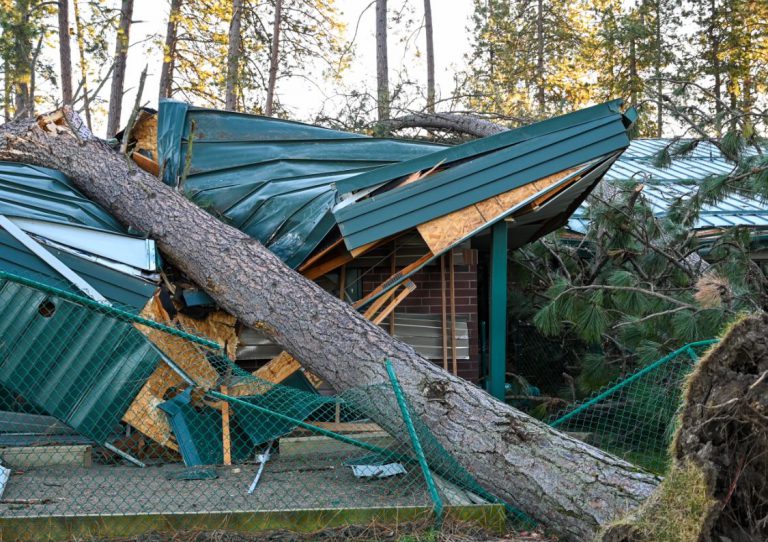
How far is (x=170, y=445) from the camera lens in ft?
21.6

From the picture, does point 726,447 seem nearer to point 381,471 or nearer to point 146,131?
point 381,471

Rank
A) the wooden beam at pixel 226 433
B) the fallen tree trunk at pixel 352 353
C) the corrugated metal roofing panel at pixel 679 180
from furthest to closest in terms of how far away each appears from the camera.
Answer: the corrugated metal roofing panel at pixel 679 180, the wooden beam at pixel 226 433, the fallen tree trunk at pixel 352 353

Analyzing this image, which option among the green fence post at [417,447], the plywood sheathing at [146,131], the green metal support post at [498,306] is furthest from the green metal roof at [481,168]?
the plywood sheathing at [146,131]

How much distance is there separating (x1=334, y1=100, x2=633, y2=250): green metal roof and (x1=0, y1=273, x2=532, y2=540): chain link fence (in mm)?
1748

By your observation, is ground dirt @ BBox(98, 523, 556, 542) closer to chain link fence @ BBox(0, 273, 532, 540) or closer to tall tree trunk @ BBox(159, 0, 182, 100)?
chain link fence @ BBox(0, 273, 532, 540)

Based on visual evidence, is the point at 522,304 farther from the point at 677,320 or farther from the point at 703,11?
the point at 703,11

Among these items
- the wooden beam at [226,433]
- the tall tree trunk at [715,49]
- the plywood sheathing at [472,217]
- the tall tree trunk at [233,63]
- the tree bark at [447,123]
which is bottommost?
the wooden beam at [226,433]

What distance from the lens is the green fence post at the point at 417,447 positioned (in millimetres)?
5051

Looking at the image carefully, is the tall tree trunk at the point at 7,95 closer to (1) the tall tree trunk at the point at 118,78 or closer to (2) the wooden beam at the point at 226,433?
(1) the tall tree trunk at the point at 118,78

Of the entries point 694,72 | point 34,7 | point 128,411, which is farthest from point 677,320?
point 694,72

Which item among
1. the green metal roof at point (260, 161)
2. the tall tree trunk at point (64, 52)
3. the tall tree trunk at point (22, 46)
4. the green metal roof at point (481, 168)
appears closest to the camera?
the green metal roof at point (481, 168)

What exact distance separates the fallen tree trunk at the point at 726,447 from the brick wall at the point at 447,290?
17.8 feet

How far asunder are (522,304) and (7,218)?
254 inches

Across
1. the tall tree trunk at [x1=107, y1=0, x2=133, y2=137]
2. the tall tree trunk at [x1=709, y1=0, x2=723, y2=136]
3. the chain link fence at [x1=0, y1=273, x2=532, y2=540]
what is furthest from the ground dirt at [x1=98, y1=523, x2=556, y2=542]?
the tall tree trunk at [x1=709, y1=0, x2=723, y2=136]
